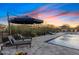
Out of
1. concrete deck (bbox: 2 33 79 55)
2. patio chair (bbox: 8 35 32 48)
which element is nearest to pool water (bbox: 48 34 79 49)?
concrete deck (bbox: 2 33 79 55)

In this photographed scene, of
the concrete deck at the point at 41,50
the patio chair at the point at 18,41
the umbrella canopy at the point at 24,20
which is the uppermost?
the umbrella canopy at the point at 24,20

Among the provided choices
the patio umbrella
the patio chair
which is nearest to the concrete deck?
the patio chair

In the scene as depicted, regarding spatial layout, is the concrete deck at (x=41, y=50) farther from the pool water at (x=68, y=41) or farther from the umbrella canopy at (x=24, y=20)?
the umbrella canopy at (x=24, y=20)

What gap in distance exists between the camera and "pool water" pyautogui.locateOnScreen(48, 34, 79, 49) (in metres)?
3.15

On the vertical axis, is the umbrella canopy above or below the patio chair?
above

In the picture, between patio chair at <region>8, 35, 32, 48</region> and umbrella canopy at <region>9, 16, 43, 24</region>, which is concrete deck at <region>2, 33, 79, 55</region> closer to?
patio chair at <region>8, 35, 32, 48</region>

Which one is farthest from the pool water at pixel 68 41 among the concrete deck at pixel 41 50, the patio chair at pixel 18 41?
the patio chair at pixel 18 41

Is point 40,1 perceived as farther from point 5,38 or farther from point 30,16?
point 5,38

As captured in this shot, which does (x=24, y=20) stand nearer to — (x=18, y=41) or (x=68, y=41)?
(x=18, y=41)

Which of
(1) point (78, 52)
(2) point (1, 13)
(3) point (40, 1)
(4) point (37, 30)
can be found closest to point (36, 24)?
(4) point (37, 30)

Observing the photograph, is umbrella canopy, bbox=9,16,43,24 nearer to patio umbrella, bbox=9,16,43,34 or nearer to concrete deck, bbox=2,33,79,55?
patio umbrella, bbox=9,16,43,34

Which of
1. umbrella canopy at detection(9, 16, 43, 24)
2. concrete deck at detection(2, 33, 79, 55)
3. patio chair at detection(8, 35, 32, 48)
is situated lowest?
concrete deck at detection(2, 33, 79, 55)

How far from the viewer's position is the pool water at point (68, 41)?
3.15 meters

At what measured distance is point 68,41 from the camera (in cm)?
319
